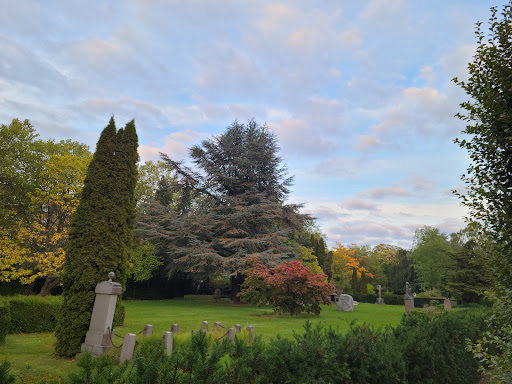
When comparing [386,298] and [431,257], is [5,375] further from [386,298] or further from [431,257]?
[431,257]

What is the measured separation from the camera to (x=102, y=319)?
7473 millimetres

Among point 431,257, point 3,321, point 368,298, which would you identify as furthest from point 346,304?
point 431,257

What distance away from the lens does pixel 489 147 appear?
12.3ft

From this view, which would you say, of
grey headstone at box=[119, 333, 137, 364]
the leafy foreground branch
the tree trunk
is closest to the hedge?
the tree trunk

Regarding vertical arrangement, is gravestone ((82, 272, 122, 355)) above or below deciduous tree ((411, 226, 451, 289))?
below

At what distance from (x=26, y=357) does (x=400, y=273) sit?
5204cm

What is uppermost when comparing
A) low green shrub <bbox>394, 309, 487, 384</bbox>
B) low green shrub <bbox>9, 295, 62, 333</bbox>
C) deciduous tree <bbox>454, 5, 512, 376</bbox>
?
deciduous tree <bbox>454, 5, 512, 376</bbox>

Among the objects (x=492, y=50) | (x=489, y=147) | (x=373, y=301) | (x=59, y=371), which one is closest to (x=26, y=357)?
(x=59, y=371)

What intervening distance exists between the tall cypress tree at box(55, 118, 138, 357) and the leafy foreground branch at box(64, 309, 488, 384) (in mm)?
2710

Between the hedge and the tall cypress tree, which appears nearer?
the tall cypress tree

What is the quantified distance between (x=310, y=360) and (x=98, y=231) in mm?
7110

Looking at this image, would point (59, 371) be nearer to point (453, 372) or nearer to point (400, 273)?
point (453, 372)

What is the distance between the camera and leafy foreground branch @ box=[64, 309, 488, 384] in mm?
2366

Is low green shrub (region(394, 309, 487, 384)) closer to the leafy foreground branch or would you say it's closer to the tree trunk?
the leafy foreground branch
